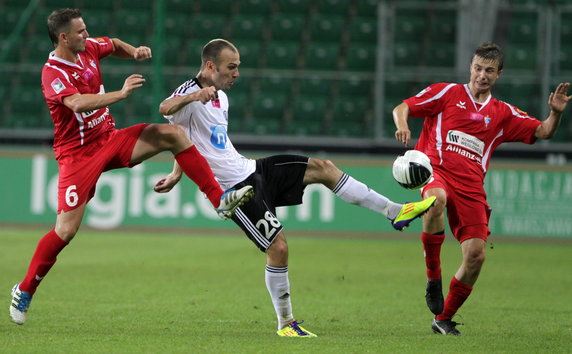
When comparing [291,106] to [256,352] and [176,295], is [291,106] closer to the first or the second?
[176,295]

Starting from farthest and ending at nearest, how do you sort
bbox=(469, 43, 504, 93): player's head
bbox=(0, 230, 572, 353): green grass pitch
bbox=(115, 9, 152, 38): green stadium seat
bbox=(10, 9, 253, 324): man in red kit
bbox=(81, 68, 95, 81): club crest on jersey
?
bbox=(115, 9, 152, 38): green stadium seat < bbox=(469, 43, 504, 93): player's head < bbox=(81, 68, 95, 81): club crest on jersey < bbox=(10, 9, 253, 324): man in red kit < bbox=(0, 230, 572, 353): green grass pitch

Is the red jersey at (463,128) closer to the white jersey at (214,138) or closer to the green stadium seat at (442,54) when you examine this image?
the white jersey at (214,138)

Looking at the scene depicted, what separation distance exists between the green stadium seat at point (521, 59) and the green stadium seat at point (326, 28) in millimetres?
3594

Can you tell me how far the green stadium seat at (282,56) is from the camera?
18.2 metres

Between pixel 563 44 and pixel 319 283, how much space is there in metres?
7.99

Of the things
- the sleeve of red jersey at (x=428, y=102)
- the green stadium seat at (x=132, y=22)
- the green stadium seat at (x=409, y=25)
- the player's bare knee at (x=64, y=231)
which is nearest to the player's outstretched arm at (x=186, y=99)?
the player's bare knee at (x=64, y=231)

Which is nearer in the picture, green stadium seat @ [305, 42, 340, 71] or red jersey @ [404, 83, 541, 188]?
red jersey @ [404, 83, 541, 188]

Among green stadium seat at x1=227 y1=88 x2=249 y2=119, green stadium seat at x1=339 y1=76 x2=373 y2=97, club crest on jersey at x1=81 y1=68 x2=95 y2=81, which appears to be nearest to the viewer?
club crest on jersey at x1=81 y1=68 x2=95 y2=81

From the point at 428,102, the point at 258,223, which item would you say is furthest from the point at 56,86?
the point at 428,102

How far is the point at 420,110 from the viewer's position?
7.51m

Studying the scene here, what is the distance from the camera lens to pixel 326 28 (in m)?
19.0

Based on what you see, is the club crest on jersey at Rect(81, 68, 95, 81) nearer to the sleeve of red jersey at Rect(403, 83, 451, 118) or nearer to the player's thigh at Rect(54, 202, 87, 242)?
the player's thigh at Rect(54, 202, 87, 242)

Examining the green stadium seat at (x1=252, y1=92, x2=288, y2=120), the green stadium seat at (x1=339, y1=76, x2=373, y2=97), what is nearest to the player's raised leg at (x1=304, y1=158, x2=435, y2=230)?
the green stadium seat at (x1=339, y1=76, x2=373, y2=97)

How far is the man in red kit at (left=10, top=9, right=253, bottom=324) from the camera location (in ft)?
22.7
